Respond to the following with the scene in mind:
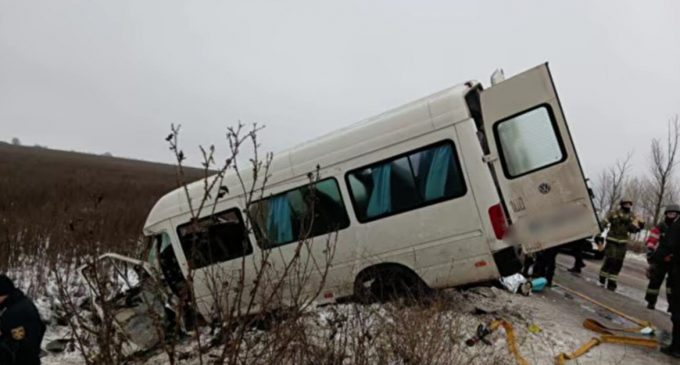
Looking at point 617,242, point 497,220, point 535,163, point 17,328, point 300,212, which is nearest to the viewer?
point 17,328

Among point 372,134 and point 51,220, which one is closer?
point 372,134

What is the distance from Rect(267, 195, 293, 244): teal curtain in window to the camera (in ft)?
20.5

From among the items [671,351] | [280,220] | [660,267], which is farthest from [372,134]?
[660,267]

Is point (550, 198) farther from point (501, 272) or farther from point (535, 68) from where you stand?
point (535, 68)

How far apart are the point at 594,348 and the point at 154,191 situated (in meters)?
21.0

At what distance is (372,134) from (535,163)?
1955mm

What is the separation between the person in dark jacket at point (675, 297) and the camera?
480cm

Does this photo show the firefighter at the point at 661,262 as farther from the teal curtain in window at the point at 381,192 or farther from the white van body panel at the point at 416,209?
the teal curtain in window at the point at 381,192

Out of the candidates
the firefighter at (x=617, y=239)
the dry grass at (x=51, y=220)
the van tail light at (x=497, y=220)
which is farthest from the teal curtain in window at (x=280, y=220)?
the firefighter at (x=617, y=239)

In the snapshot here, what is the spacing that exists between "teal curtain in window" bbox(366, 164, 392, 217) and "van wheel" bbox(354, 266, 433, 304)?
0.74 meters

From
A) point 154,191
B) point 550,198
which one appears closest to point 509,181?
point 550,198

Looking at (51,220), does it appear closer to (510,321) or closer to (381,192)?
(381,192)

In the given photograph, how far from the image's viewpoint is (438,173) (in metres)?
5.46

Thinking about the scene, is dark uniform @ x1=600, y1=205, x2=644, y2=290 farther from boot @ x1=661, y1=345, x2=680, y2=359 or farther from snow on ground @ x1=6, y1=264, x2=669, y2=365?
boot @ x1=661, y1=345, x2=680, y2=359
